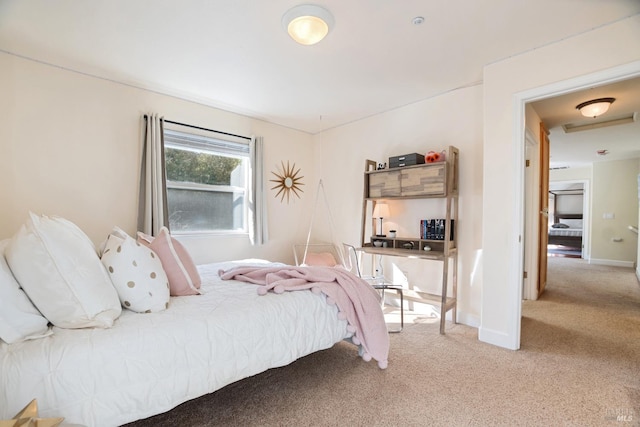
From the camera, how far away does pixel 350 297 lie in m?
2.08

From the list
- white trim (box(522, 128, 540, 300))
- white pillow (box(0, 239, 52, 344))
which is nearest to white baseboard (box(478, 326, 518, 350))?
white trim (box(522, 128, 540, 300))

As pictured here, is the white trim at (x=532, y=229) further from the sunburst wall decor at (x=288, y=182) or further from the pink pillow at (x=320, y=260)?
the sunburst wall decor at (x=288, y=182)

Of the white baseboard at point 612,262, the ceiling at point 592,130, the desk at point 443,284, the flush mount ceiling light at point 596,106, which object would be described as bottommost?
the white baseboard at point 612,262

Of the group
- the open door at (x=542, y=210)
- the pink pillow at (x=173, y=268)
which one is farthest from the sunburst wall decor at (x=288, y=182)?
the open door at (x=542, y=210)

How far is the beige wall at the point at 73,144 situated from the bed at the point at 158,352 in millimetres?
1508

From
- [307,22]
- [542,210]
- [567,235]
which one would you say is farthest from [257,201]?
[567,235]

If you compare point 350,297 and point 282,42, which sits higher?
point 282,42

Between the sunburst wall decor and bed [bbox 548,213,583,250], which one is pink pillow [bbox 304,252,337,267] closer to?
the sunburst wall decor

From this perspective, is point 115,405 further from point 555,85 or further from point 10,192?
point 555,85

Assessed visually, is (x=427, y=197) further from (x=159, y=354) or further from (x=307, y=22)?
(x=159, y=354)

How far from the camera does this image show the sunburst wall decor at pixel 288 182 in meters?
4.34

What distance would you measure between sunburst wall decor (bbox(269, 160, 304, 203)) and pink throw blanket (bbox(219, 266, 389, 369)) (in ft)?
7.44

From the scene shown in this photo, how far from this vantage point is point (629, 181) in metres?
6.36

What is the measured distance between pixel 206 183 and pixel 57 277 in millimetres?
2528
